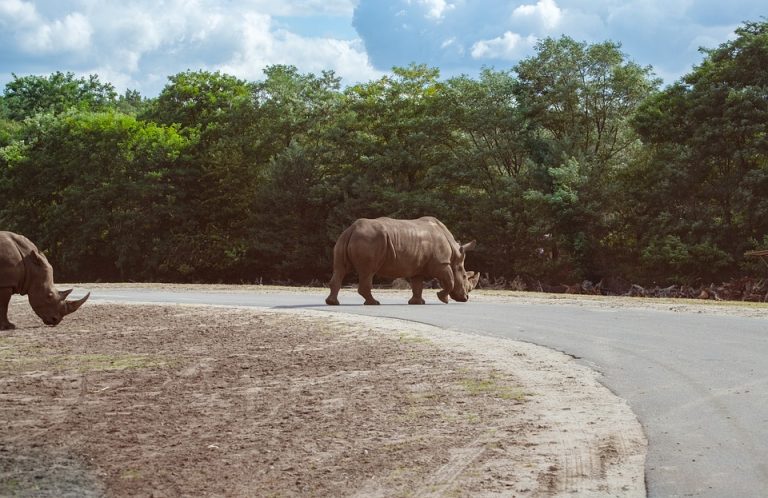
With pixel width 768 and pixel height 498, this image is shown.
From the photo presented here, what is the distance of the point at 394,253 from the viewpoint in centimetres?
2072

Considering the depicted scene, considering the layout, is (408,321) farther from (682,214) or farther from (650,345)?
(682,214)

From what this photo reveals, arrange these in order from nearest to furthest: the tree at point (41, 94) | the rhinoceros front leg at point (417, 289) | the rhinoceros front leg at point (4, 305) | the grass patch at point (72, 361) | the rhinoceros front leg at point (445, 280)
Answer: the grass patch at point (72, 361) → the rhinoceros front leg at point (4, 305) → the rhinoceros front leg at point (445, 280) → the rhinoceros front leg at point (417, 289) → the tree at point (41, 94)

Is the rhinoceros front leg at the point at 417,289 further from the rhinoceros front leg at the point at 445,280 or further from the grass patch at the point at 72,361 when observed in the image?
the grass patch at the point at 72,361

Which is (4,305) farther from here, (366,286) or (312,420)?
(312,420)

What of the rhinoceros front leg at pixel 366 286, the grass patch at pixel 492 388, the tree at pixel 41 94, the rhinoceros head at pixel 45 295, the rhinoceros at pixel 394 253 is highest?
the tree at pixel 41 94

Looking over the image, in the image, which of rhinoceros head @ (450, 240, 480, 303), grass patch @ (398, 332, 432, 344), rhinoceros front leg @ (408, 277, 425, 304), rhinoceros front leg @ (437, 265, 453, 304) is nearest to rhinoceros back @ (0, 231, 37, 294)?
grass patch @ (398, 332, 432, 344)

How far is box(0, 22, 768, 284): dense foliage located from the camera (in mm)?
37000

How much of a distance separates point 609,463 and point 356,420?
241 centimetres

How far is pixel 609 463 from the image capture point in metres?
6.72

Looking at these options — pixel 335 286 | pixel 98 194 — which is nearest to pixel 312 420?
pixel 335 286

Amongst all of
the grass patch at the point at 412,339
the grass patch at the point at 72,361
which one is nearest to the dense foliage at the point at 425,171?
the grass patch at the point at 412,339

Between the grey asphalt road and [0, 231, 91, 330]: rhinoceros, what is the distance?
5.56 metres

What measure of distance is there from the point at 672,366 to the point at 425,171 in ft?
113

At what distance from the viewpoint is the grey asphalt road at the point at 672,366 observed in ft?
21.5
